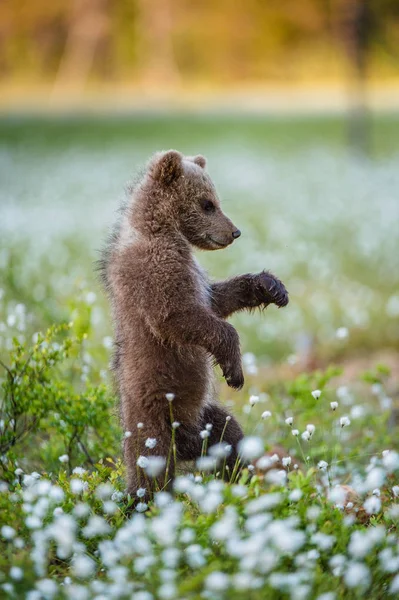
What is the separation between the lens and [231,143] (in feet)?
81.8

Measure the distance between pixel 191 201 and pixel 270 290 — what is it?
0.62m

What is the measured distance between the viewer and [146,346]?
13.5 ft

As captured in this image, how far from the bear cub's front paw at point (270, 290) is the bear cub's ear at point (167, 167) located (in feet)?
2.32

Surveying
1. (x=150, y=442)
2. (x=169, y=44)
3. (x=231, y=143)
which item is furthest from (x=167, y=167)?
(x=169, y=44)

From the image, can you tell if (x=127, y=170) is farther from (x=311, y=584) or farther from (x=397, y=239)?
(x=311, y=584)

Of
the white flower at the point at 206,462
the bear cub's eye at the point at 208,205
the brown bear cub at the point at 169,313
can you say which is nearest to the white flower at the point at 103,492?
the brown bear cub at the point at 169,313

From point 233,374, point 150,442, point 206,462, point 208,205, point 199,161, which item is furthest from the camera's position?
point 199,161

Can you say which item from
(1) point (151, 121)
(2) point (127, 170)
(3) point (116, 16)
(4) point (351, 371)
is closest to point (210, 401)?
(4) point (351, 371)

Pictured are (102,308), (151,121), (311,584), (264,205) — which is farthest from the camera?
(151,121)

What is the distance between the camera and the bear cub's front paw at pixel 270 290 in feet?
14.9

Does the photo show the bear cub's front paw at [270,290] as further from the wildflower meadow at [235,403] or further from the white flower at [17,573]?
the white flower at [17,573]

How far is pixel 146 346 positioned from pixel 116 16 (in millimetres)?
28786

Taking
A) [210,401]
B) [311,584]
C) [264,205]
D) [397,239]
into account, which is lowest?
[311,584]

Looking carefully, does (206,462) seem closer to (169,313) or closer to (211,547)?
(211,547)
